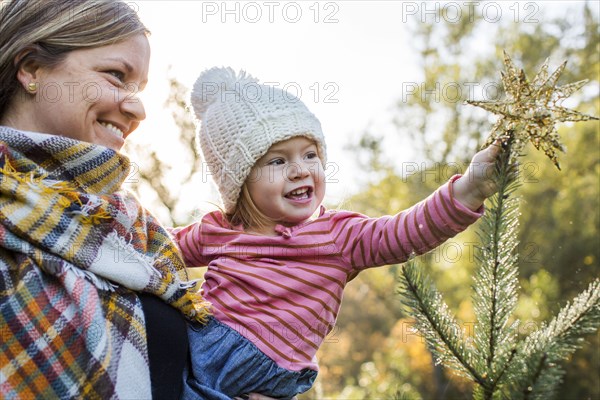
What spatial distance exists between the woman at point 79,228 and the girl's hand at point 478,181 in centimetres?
64

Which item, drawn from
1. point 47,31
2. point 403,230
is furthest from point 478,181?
→ point 47,31

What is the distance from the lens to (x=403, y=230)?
58.4 inches

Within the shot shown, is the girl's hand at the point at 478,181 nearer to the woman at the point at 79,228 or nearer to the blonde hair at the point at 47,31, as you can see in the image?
the woman at the point at 79,228

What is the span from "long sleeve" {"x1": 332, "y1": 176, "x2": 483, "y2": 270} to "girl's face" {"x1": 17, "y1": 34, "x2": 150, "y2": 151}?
0.58 metres

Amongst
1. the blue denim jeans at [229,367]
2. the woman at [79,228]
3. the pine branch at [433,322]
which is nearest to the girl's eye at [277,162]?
the woman at [79,228]

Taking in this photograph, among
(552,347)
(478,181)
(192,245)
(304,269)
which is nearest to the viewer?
(552,347)

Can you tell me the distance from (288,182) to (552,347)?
2.63 feet

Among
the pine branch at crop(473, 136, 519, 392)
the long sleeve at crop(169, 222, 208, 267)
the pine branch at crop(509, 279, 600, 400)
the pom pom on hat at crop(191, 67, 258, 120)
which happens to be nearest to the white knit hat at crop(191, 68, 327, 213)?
the pom pom on hat at crop(191, 67, 258, 120)

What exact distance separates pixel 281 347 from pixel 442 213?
49 centimetres

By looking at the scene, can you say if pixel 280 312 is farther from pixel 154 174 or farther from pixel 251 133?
pixel 154 174

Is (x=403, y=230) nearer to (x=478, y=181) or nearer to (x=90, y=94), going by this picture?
(x=478, y=181)

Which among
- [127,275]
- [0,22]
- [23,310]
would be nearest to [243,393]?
[127,275]

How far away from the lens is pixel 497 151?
1257 mm

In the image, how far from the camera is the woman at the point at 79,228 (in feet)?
3.92
